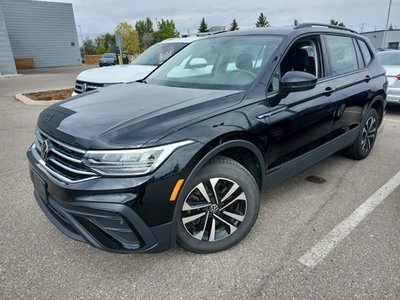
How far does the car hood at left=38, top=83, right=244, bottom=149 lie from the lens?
1.96 meters

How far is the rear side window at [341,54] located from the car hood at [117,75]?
3.69 metres

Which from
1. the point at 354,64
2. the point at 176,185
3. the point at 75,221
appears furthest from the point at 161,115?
the point at 354,64

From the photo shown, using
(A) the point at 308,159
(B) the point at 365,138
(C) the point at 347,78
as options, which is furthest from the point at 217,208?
(B) the point at 365,138

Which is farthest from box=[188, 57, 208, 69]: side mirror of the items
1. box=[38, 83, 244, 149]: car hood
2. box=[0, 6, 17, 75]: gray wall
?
box=[0, 6, 17, 75]: gray wall

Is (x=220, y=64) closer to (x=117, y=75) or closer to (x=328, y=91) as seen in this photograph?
(x=328, y=91)

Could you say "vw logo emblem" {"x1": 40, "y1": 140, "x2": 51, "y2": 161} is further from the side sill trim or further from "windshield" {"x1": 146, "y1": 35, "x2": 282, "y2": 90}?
the side sill trim

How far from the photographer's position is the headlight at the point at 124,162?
6.22 ft

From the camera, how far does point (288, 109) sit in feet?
8.92

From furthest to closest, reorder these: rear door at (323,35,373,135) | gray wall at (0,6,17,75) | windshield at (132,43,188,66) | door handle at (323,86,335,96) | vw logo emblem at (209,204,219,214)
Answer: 1. gray wall at (0,6,17,75)
2. windshield at (132,43,188,66)
3. rear door at (323,35,373,135)
4. door handle at (323,86,335,96)
5. vw logo emblem at (209,204,219,214)

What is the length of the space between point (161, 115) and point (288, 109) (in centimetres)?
121

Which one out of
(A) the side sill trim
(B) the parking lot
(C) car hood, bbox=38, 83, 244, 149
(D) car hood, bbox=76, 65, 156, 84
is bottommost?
(B) the parking lot

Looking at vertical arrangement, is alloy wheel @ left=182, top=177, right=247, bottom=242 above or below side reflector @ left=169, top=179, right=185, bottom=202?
below

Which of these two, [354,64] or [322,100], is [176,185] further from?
[354,64]

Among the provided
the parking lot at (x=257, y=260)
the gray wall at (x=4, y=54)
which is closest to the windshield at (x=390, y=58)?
the parking lot at (x=257, y=260)
